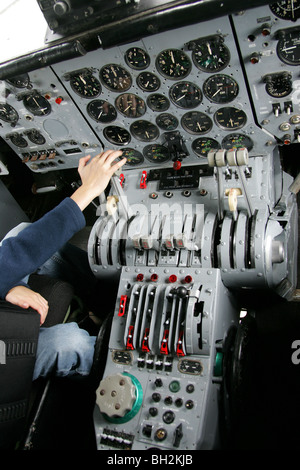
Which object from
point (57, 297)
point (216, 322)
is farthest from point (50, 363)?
point (216, 322)

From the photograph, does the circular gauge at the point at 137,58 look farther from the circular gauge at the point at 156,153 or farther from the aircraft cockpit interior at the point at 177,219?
the circular gauge at the point at 156,153

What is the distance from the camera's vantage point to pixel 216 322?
2.37 metres

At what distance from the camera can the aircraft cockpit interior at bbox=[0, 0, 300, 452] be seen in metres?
2.23

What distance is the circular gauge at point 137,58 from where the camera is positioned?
8.38ft

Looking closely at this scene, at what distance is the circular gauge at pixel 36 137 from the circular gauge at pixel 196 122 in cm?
125

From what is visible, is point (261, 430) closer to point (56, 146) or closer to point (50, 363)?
point (50, 363)

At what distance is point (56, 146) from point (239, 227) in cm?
178

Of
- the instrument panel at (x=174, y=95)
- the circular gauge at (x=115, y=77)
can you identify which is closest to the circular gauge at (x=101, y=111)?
the instrument panel at (x=174, y=95)

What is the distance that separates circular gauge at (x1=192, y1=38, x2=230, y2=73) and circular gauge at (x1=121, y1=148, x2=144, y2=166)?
3.05 ft

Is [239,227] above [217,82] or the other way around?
the other way around

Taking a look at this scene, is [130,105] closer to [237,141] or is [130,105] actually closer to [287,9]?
[237,141]

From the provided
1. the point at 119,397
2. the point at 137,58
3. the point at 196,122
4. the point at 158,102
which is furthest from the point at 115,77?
the point at 119,397

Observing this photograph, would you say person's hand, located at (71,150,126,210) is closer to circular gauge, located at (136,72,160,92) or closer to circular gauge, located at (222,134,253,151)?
circular gauge, located at (136,72,160,92)

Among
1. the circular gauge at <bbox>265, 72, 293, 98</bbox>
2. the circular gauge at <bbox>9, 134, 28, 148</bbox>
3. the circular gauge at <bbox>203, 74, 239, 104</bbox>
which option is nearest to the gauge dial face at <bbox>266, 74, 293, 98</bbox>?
the circular gauge at <bbox>265, 72, 293, 98</bbox>
